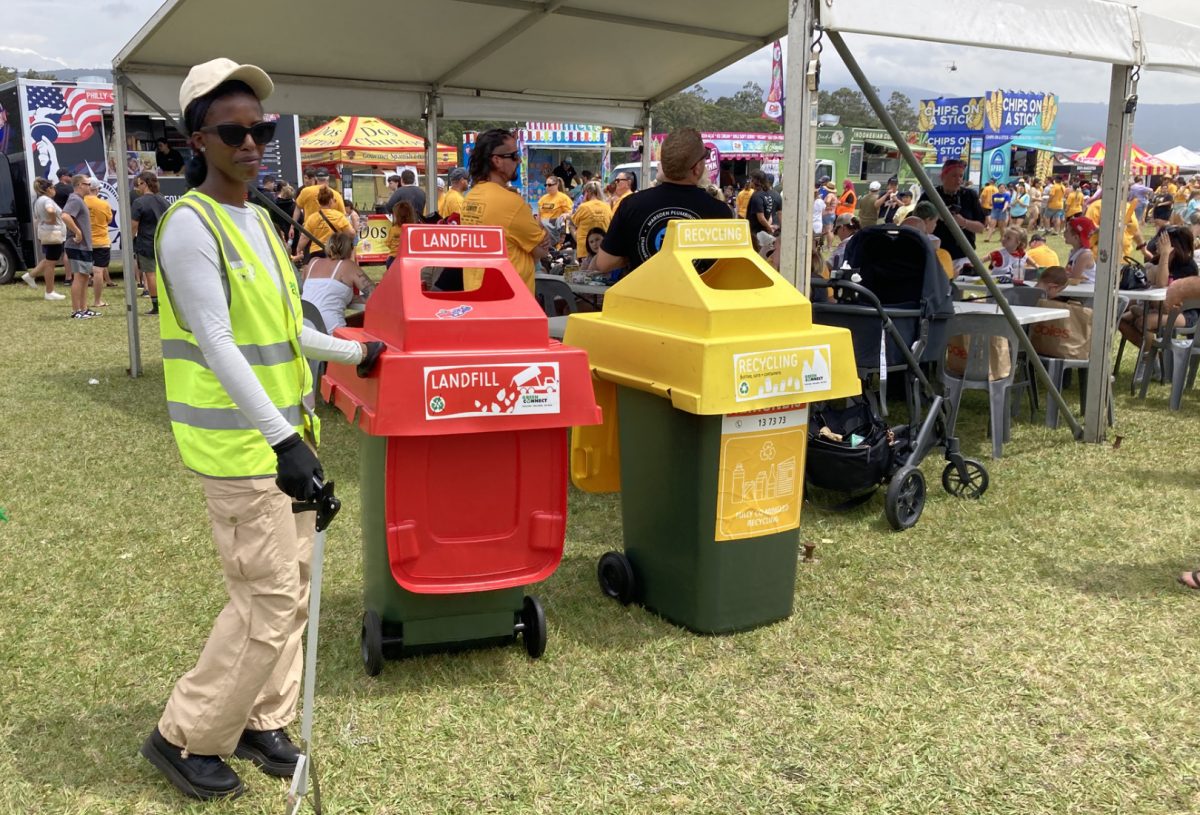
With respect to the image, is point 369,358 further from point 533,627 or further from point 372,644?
point 533,627

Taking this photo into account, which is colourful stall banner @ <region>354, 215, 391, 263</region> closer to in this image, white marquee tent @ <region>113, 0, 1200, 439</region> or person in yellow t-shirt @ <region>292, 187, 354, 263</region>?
person in yellow t-shirt @ <region>292, 187, 354, 263</region>

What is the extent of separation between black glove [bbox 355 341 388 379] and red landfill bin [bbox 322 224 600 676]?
0.12 feet

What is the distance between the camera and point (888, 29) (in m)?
4.57

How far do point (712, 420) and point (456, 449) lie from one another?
0.93 metres

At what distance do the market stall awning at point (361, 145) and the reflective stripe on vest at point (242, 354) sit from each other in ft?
80.4

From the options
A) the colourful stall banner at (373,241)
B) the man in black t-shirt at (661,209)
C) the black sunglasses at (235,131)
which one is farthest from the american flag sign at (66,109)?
the black sunglasses at (235,131)

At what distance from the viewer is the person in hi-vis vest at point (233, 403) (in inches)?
90.5

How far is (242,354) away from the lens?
7.76ft

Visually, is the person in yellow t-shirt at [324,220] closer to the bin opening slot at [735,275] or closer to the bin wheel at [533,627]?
the bin opening slot at [735,275]

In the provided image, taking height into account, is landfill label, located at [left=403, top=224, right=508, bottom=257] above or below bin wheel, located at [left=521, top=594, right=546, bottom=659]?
above

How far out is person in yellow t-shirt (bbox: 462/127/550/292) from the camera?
209 inches

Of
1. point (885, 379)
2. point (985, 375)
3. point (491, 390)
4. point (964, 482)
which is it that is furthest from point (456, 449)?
point (985, 375)

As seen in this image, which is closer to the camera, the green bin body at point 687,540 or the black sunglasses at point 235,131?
the black sunglasses at point 235,131

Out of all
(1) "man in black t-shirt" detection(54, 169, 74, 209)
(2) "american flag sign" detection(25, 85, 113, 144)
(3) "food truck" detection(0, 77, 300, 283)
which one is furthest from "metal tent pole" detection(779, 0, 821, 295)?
(2) "american flag sign" detection(25, 85, 113, 144)
